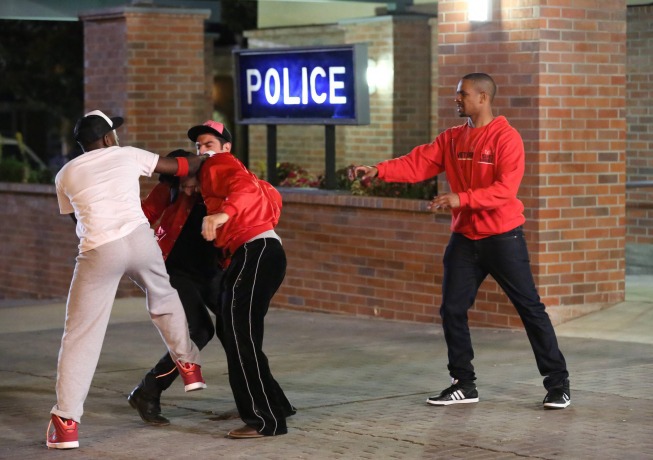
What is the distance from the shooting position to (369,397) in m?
8.14

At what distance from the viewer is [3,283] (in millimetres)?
15914

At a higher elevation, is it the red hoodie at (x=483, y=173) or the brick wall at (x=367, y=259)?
the red hoodie at (x=483, y=173)

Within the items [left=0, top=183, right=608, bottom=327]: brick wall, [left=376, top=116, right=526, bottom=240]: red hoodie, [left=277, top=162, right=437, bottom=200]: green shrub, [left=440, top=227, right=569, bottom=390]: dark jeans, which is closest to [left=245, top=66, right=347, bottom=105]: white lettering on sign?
[left=277, top=162, right=437, bottom=200]: green shrub

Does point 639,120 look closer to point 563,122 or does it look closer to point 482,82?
point 563,122

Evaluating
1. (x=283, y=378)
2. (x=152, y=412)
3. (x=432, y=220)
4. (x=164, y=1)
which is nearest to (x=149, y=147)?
(x=164, y=1)

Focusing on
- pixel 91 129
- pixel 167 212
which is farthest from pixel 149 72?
pixel 91 129

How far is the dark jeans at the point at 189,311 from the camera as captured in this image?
7.55 meters

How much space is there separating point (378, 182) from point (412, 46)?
561 centimetres

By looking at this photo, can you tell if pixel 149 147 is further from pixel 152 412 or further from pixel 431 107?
pixel 152 412

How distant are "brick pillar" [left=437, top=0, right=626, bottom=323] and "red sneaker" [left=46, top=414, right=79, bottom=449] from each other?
14.9 ft

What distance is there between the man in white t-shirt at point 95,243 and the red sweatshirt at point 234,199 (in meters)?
0.14

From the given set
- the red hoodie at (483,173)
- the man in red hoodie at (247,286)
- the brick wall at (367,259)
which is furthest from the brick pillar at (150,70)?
the man in red hoodie at (247,286)

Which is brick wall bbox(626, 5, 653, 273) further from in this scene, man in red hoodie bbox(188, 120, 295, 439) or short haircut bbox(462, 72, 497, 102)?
man in red hoodie bbox(188, 120, 295, 439)

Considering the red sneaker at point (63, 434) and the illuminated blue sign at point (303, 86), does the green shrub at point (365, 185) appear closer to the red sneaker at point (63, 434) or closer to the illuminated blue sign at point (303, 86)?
the illuminated blue sign at point (303, 86)
